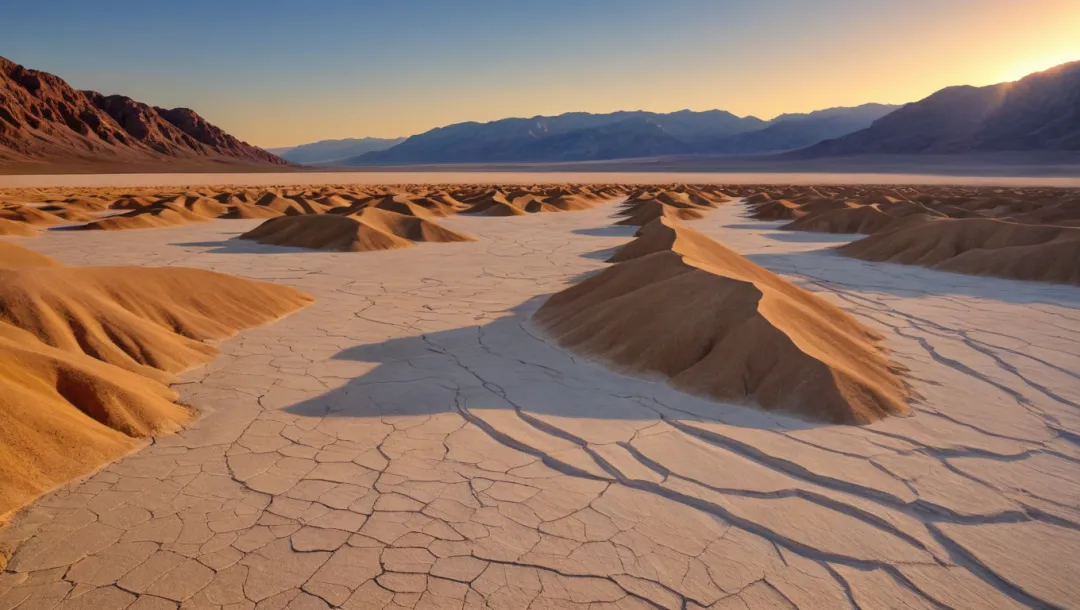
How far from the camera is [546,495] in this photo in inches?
169

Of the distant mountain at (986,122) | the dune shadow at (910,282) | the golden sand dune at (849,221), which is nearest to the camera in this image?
the dune shadow at (910,282)

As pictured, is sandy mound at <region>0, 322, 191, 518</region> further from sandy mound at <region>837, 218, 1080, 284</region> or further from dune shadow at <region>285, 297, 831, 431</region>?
sandy mound at <region>837, 218, 1080, 284</region>

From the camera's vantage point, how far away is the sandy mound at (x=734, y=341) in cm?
589

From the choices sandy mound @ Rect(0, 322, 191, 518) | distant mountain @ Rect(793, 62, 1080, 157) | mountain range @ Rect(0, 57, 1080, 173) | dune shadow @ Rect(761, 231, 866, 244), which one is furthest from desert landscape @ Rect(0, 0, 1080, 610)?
distant mountain @ Rect(793, 62, 1080, 157)

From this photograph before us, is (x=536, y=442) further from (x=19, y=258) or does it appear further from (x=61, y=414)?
(x=19, y=258)

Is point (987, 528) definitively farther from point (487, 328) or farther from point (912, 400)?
point (487, 328)

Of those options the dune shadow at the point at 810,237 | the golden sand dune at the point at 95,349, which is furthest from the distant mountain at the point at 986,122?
the golden sand dune at the point at 95,349

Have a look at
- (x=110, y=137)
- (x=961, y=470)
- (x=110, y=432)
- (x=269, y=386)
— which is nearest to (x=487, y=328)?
(x=269, y=386)

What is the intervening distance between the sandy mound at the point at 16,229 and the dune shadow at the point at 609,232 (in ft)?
56.4

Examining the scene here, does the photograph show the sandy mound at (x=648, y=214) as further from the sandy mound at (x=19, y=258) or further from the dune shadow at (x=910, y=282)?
the sandy mound at (x=19, y=258)

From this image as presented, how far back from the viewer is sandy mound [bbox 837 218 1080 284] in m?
13.2

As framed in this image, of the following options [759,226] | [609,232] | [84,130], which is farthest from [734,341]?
[84,130]

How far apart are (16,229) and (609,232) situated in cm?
1892

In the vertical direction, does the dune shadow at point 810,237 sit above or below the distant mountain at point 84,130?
below
